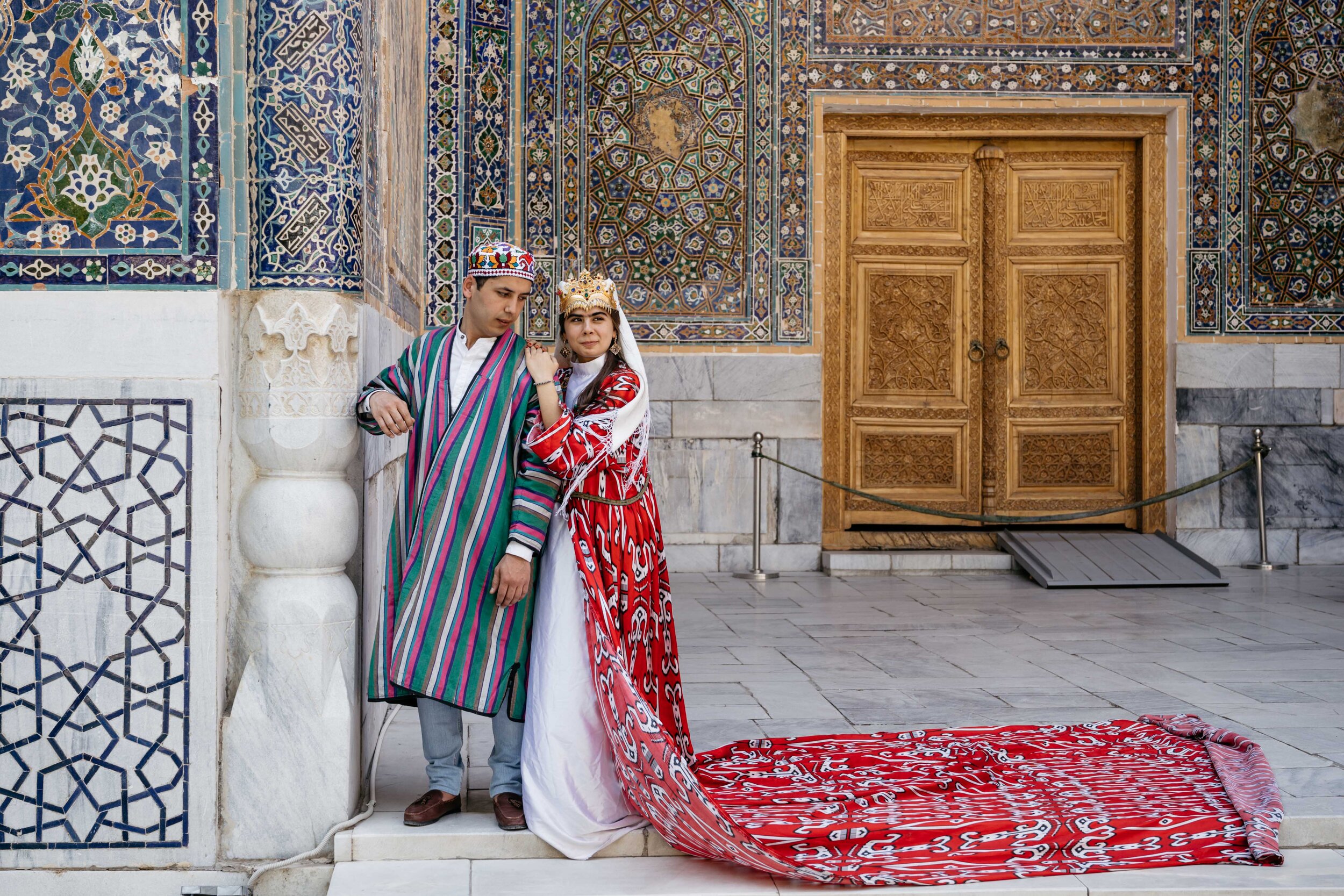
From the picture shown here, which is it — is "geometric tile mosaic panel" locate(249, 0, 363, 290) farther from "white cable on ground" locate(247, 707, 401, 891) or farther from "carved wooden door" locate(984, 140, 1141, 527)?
"carved wooden door" locate(984, 140, 1141, 527)

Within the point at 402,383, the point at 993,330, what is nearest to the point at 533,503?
the point at 402,383

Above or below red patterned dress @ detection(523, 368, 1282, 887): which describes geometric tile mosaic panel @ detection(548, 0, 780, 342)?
above

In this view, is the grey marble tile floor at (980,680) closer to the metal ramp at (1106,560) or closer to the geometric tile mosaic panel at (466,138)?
the metal ramp at (1106,560)

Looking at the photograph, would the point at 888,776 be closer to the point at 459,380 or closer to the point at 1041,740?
the point at 1041,740

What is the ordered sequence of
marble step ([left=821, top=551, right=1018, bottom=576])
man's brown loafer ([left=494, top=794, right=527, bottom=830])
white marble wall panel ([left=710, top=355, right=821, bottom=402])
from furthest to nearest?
1. white marble wall panel ([left=710, top=355, right=821, bottom=402])
2. marble step ([left=821, top=551, right=1018, bottom=576])
3. man's brown loafer ([left=494, top=794, right=527, bottom=830])

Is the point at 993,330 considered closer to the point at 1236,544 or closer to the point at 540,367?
the point at 1236,544

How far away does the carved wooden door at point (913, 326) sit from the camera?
24.7ft

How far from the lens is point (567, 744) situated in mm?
2607

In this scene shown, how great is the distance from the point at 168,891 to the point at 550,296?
16.6 ft

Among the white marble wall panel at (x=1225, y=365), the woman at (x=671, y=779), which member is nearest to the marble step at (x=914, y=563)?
the white marble wall panel at (x=1225, y=365)

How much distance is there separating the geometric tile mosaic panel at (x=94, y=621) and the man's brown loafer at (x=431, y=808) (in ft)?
1.52

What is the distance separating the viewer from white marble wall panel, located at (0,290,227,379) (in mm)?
2596

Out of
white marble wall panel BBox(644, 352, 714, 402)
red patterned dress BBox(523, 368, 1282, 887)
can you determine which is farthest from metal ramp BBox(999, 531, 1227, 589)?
red patterned dress BBox(523, 368, 1282, 887)

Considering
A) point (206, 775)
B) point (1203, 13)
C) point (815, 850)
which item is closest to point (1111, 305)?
point (1203, 13)
